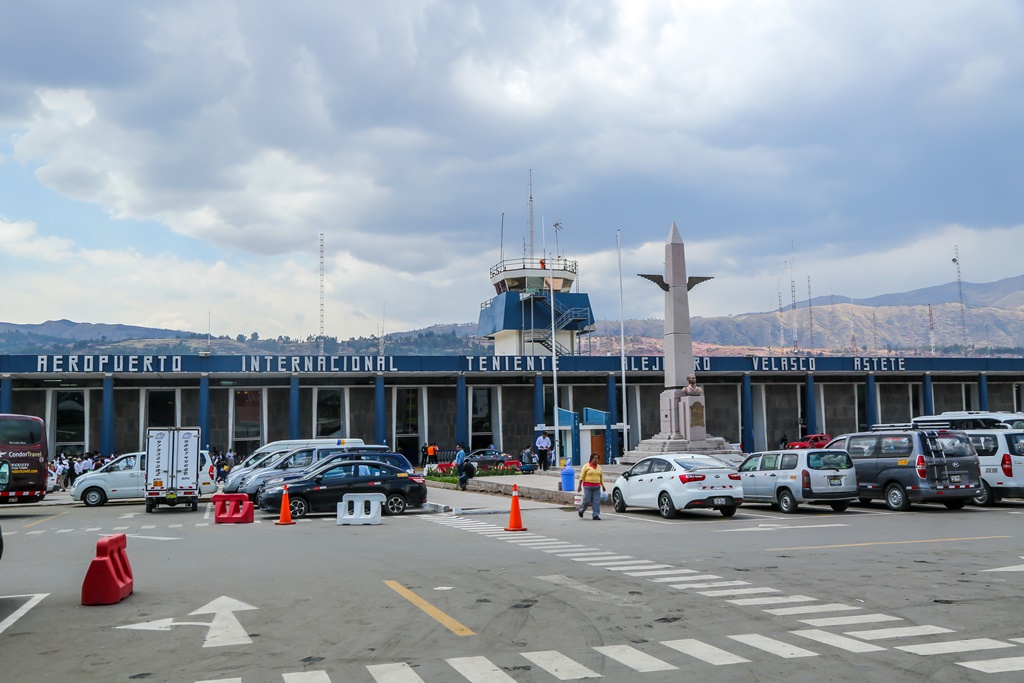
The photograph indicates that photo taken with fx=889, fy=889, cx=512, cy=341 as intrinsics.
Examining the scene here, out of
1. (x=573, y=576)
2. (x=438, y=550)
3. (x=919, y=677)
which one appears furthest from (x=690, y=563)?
(x=919, y=677)

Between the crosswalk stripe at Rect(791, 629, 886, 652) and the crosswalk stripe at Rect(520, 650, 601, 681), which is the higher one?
the crosswalk stripe at Rect(520, 650, 601, 681)

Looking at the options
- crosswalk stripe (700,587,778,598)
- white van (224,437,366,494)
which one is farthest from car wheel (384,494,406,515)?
crosswalk stripe (700,587,778,598)

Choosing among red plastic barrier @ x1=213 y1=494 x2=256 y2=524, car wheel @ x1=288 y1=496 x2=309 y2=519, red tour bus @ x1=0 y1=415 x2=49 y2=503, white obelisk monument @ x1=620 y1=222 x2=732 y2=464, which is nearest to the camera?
red plastic barrier @ x1=213 y1=494 x2=256 y2=524

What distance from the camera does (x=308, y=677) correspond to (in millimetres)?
7246

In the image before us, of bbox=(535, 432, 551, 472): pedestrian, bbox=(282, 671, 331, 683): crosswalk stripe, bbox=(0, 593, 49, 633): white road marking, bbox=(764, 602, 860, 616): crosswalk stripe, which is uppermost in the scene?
bbox=(535, 432, 551, 472): pedestrian

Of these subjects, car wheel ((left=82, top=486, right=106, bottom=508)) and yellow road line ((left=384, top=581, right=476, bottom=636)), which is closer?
yellow road line ((left=384, top=581, right=476, bottom=636))

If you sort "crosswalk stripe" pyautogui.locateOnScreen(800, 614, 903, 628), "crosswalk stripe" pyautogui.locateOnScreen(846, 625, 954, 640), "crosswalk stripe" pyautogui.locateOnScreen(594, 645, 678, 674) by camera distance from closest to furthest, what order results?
"crosswalk stripe" pyautogui.locateOnScreen(594, 645, 678, 674) < "crosswalk stripe" pyautogui.locateOnScreen(846, 625, 954, 640) < "crosswalk stripe" pyautogui.locateOnScreen(800, 614, 903, 628)

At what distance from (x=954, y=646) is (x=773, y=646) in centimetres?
161

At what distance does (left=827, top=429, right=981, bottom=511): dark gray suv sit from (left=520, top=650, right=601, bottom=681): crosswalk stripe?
16.3 m

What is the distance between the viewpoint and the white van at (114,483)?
29286 millimetres

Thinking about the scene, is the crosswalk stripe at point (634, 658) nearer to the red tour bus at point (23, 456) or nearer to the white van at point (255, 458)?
the white van at point (255, 458)

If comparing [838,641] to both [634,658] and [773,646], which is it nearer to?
[773,646]

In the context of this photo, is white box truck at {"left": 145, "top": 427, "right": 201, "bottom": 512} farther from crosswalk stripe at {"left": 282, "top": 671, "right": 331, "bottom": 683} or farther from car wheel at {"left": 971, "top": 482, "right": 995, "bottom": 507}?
car wheel at {"left": 971, "top": 482, "right": 995, "bottom": 507}

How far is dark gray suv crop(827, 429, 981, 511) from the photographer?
2130 centimetres
